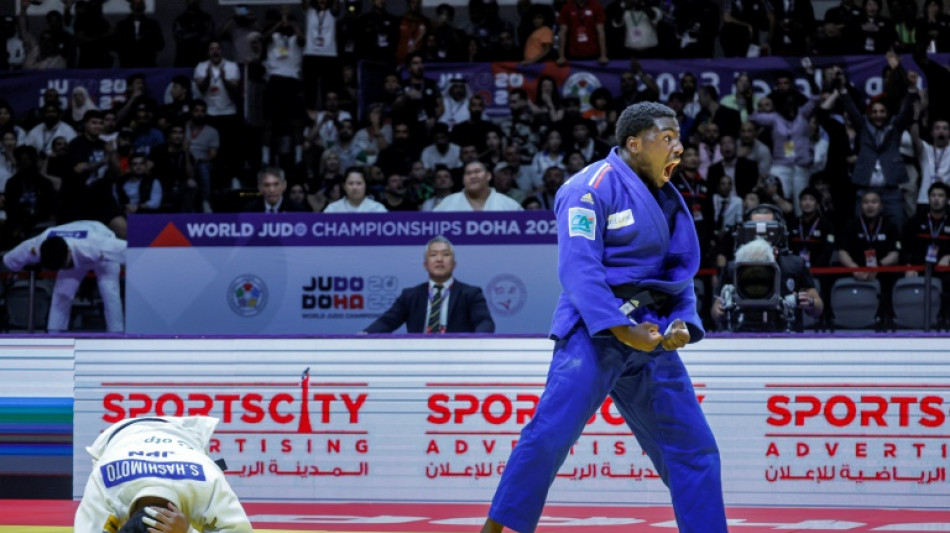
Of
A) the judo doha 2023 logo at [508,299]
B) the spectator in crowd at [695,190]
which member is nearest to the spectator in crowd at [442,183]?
the spectator in crowd at [695,190]

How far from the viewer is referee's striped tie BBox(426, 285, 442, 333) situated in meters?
9.00

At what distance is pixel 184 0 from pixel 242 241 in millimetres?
9411

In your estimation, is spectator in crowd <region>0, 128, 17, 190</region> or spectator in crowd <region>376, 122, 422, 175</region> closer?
spectator in crowd <region>376, 122, 422, 175</region>

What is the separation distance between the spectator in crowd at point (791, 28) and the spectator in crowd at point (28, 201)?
8.30 metres

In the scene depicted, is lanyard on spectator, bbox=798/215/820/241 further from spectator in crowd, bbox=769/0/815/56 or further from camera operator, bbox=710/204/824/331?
spectator in crowd, bbox=769/0/815/56

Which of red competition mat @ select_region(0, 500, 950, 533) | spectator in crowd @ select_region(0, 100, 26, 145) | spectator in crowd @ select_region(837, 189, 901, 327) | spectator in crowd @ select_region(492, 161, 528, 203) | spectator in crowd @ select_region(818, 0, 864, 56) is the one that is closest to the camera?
red competition mat @ select_region(0, 500, 950, 533)

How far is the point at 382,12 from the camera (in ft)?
55.8

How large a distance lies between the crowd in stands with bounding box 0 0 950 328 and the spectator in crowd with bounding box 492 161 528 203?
0.07ft

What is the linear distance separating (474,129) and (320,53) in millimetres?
2773

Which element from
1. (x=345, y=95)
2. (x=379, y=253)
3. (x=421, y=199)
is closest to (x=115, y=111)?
(x=345, y=95)

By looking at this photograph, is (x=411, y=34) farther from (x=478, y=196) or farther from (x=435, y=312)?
(x=435, y=312)

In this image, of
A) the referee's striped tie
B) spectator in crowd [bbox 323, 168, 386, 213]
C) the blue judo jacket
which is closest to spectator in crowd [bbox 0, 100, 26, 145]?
spectator in crowd [bbox 323, 168, 386, 213]

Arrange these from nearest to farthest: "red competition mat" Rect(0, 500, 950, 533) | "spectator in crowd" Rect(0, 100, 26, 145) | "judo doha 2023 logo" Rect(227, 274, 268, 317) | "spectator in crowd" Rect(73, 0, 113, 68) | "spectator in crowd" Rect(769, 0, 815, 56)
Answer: "red competition mat" Rect(0, 500, 950, 533) < "judo doha 2023 logo" Rect(227, 274, 268, 317) < "spectator in crowd" Rect(0, 100, 26, 145) < "spectator in crowd" Rect(769, 0, 815, 56) < "spectator in crowd" Rect(73, 0, 113, 68)

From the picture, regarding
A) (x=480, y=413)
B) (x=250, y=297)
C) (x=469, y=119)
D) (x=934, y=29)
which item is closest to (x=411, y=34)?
(x=469, y=119)
